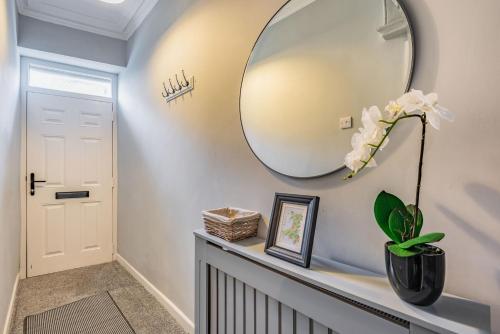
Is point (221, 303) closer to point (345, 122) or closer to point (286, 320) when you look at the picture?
point (286, 320)

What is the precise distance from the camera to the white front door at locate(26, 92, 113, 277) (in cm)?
312

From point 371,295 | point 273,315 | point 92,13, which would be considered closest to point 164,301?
point 273,315

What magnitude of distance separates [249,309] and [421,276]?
0.76 metres

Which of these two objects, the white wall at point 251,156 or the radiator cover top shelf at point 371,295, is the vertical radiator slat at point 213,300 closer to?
the radiator cover top shelf at point 371,295

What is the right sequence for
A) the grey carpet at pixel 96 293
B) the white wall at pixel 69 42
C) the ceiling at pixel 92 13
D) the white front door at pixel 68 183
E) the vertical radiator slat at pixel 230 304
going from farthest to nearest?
the white front door at pixel 68 183 → the white wall at pixel 69 42 → the ceiling at pixel 92 13 → the grey carpet at pixel 96 293 → the vertical radiator slat at pixel 230 304

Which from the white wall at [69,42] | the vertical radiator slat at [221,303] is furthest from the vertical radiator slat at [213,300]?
the white wall at [69,42]

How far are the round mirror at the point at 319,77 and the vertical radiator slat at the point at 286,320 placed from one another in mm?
517

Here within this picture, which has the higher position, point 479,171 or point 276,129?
point 276,129

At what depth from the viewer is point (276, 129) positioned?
135 centimetres

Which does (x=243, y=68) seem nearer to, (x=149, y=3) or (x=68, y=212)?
(x=149, y=3)

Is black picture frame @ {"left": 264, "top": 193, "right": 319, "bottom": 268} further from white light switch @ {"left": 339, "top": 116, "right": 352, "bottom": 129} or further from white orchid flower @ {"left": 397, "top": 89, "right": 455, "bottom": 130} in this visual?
white orchid flower @ {"left": 397, "top": 89, "right": 455, "bottom": 130}

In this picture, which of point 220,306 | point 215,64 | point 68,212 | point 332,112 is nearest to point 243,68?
point 215,64

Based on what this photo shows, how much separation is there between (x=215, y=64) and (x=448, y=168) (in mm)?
1409

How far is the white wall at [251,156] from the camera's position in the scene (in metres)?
0.75
